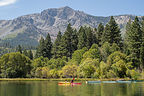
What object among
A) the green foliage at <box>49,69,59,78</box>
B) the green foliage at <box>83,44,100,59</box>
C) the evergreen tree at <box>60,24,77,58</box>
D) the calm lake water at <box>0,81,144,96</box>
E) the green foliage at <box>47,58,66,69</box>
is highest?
the evergreen tree at <box>60,24,77,58</box>

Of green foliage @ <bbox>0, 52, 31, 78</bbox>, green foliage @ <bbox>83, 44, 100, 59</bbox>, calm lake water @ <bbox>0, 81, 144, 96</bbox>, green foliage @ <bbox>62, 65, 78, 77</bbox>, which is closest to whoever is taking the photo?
calm lake water @ <bbox>0, 81, 144, 96</bbox>

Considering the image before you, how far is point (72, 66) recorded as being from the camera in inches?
3794

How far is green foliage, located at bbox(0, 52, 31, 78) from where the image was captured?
10243cm

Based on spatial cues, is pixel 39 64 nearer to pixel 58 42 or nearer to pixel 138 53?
pixel 58 42

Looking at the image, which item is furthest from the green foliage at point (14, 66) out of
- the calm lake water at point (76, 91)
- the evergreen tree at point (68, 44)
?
the calm lake water at point (76, 91)

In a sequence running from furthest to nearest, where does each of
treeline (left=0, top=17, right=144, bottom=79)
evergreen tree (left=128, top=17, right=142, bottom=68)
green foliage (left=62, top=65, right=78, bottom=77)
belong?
1. green foliage (left=62, top=65, right=78, bottom=77)
2. evergreen tree (left=128, top=17, right=142, bottom=68)
3. treeline (left=0, top=17, right=144, bottom=79)

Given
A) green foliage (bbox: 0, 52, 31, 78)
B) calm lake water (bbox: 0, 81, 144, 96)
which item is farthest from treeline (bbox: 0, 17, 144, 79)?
calm lake water (bbox: 0, 81, 144, 96)

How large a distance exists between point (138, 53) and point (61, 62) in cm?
3713

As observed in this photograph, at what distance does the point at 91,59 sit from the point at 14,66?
38.2 m

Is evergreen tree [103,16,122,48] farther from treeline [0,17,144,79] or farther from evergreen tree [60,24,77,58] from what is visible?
evergreen tree [60,24,77,58]

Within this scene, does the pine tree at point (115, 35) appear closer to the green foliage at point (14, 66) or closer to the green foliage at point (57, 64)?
the green foliage at point (57, 64)

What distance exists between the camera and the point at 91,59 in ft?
302

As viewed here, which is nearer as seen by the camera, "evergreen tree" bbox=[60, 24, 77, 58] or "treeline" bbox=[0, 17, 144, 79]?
"treeline" bbox=[0, 17, 144, 79]

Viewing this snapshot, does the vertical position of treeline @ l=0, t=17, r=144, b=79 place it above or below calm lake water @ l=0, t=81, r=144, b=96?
above
